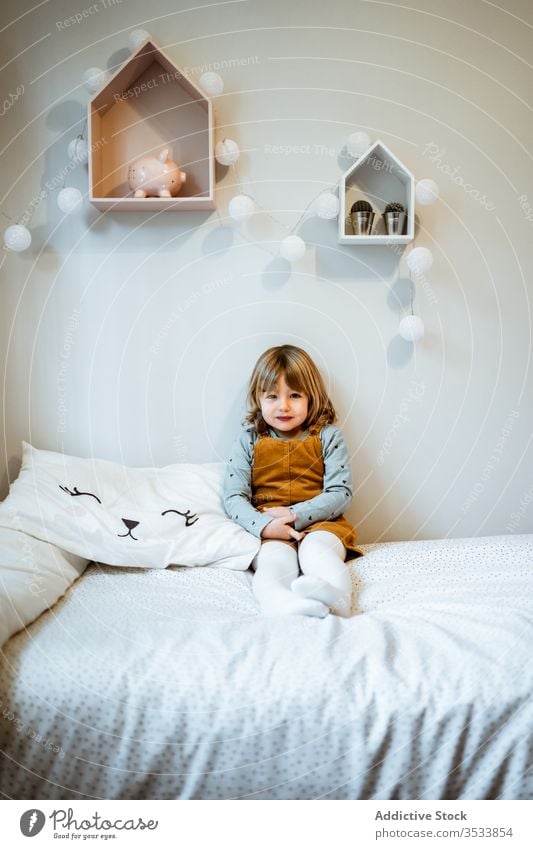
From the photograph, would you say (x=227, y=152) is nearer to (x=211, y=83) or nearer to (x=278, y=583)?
(x=211, y=83)

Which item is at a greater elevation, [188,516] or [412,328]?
[412,328]

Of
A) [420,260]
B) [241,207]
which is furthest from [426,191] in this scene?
[241,207]

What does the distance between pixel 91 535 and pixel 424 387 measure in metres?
1.17

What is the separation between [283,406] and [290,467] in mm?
186

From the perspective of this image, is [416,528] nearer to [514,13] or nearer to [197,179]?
[197,179]

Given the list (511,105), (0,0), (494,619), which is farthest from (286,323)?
(0,0)

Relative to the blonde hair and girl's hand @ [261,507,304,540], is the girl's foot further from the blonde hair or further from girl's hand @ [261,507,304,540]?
the blonde hair

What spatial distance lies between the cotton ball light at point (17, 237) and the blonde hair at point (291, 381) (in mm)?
788

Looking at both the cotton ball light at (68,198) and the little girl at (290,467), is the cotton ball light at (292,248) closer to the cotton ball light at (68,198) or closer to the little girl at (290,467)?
the little girl at (290,467)

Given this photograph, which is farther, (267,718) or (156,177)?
(156,177)

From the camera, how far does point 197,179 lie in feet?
6.63

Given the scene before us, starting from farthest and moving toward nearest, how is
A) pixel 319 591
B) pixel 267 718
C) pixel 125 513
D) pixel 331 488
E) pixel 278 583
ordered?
1. pixel 331 488
2. pixel 125 513
3. pixel 278 583
4. pixel 319 591
5. pixel 267 718

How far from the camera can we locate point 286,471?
191 cm

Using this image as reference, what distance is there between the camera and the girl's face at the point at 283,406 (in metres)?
1.92
